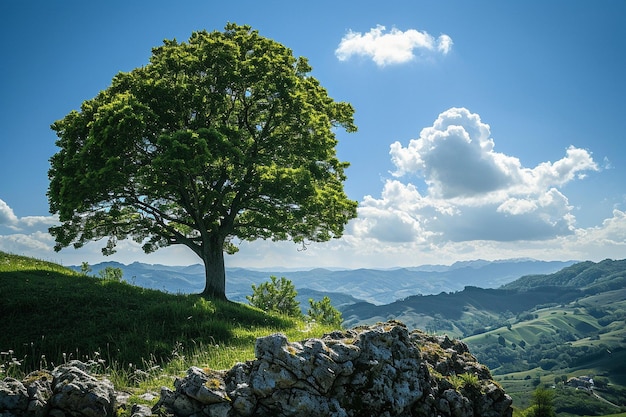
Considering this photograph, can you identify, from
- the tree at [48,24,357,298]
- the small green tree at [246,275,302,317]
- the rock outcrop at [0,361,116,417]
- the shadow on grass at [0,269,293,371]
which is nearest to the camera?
the rock outcrop at [0,361,116,417]

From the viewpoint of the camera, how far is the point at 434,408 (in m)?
11.0

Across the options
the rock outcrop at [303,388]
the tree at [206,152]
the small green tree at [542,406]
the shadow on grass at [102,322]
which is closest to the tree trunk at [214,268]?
the tree at [206,152]

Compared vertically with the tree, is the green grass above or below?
below

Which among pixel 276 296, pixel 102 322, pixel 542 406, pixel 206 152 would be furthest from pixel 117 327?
pixel 276 296

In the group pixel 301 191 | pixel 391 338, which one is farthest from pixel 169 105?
pixel 391 338

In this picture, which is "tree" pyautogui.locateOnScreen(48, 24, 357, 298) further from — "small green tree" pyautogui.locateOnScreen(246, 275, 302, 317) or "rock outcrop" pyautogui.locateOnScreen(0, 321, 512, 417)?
"small green tree" pyautogui.locateOnScreen(246, 275, 302, 317)

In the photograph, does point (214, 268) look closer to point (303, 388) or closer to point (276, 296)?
point (303, 388)

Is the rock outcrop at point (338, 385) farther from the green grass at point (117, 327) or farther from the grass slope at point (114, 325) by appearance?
the grass slope at point (114, 325)

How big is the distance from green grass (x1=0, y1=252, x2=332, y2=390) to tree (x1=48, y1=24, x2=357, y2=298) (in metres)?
5.83

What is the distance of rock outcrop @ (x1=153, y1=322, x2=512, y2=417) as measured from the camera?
8.57 meters

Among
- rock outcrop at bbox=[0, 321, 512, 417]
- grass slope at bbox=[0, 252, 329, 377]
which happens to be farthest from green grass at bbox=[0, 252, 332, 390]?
rock outcrop at bbox=[0, 321, 512, 417]

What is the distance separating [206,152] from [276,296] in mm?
32876

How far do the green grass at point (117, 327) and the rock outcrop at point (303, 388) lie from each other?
323cm

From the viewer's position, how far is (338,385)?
32.3 feet
